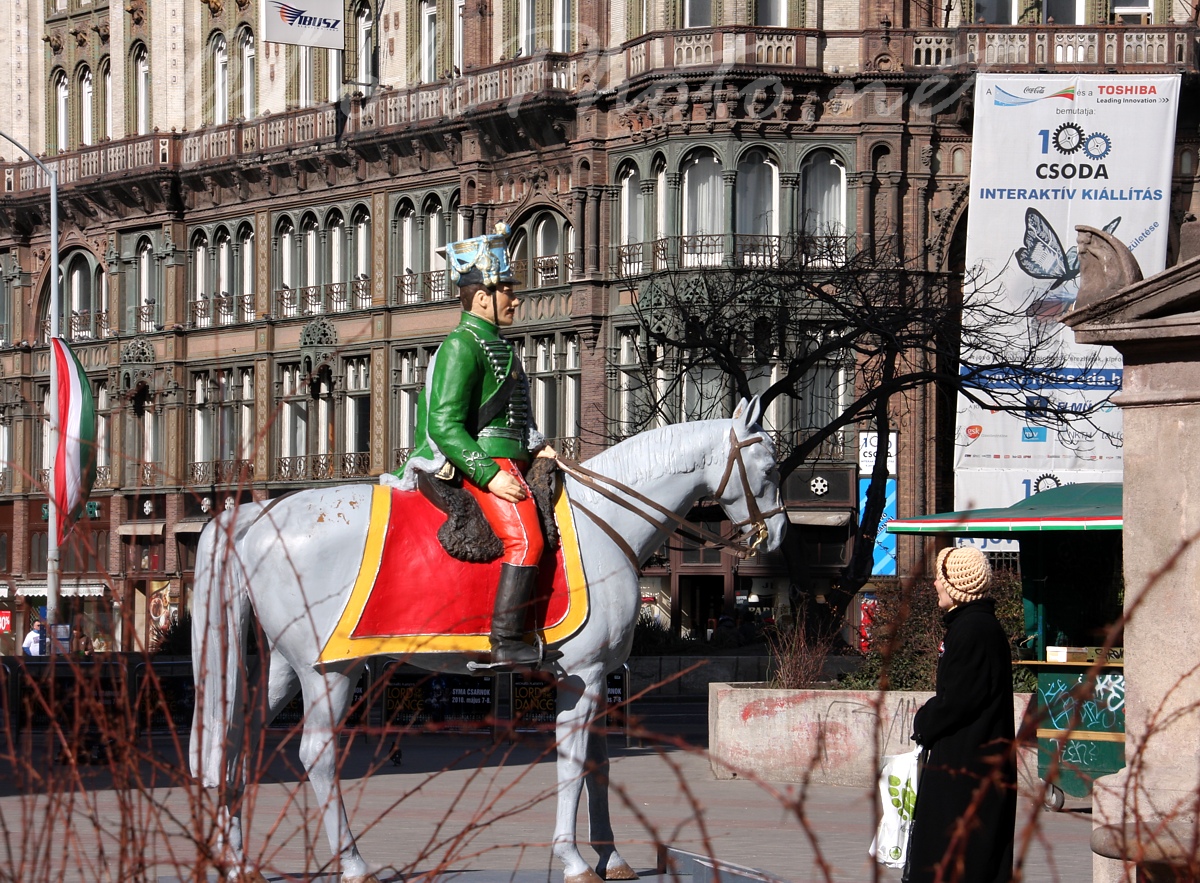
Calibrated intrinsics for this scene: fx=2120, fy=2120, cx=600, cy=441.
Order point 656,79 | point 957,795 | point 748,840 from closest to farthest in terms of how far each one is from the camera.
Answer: point 957,795, point 748,840, point 656,79

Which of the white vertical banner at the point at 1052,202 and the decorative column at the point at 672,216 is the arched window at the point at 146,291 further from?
the white vertical banner at the point at 1052,202

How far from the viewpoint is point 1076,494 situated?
22906mm

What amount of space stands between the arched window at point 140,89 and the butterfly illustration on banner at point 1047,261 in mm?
28707

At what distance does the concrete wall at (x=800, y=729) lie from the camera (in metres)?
19.3

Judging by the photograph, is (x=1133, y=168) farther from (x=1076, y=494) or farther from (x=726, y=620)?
(x=1076, y=494)

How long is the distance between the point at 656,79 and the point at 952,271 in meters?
7.86

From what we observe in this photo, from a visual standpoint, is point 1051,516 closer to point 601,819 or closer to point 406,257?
point 601,819

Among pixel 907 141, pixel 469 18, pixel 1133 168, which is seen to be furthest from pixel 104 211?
pixel 1133 168

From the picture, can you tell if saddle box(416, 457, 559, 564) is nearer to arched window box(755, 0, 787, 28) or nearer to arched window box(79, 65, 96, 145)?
arched window box(755, 0, 787, 28)

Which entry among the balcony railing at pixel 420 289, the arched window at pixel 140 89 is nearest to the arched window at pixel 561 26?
the balcony railing at pixel 420 289

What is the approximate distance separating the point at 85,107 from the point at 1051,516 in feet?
161

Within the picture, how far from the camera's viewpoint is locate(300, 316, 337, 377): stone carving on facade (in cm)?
5459

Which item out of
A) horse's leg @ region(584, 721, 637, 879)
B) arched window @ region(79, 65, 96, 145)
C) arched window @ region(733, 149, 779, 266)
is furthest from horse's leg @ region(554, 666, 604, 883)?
arched window @ region(79, 65, 96, 145)

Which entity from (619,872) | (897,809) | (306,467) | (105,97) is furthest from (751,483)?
(105,97)
